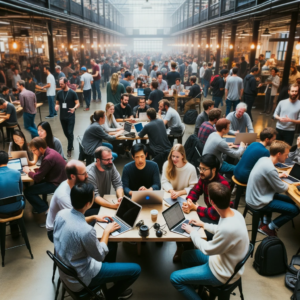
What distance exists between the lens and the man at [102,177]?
346 centimetres

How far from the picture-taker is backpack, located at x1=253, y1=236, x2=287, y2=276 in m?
3.27

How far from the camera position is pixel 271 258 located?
327cm

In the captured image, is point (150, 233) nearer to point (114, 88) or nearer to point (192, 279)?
point (192, 279)

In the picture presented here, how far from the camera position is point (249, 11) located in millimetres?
9445

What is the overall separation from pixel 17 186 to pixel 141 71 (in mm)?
10414

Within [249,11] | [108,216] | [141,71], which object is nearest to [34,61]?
[141,71]

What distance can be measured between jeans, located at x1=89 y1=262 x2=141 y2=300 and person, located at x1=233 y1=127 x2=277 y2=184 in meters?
2.14

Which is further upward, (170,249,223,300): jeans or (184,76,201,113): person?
(184,76,201,113): person


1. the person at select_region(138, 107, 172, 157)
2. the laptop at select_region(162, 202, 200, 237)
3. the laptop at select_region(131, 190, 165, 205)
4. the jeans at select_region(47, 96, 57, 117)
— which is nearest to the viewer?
the laptop at select_region(162, 202, 200, 237)

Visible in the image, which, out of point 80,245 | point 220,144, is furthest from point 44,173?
point 220,144

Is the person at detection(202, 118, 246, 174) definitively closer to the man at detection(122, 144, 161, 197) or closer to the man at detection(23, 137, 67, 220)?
the man at detection(122, 144, 161, 197)

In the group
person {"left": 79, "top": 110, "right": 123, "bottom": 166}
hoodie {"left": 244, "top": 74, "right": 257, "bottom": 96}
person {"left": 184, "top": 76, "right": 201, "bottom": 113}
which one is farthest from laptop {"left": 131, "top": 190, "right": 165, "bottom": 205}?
hoodie {"left": 244, "top": 74, "right": 257, "bottom": 96}

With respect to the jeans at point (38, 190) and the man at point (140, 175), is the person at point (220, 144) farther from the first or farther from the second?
the jeans at point (38, 190)

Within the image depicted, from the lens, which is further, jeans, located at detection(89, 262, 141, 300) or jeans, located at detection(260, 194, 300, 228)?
jeans, located at detection(260, 194, 300, 228)
